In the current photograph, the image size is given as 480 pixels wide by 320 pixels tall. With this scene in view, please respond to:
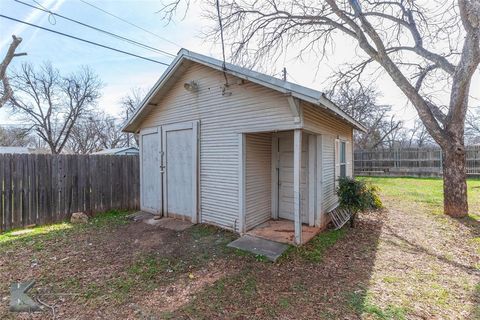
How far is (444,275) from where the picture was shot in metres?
3.74

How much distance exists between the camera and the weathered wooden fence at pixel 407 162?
15.0 metres

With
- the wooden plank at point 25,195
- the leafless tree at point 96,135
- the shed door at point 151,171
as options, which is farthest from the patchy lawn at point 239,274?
the leafless tree at point 96,135

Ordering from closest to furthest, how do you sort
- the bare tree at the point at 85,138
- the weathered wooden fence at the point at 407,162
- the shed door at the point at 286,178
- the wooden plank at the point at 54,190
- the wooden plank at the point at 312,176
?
the wooden plank at the point at 312,176 < the shed door at the point at 286,178 < the wooden plank at the point at 54,190 < the weathered wooden fence at the point at 407,162 < the bare tree at the point at 85,138

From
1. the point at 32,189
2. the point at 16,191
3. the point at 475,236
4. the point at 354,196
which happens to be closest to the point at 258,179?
the point at 354,196

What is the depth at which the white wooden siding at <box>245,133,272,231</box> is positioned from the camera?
551 cm

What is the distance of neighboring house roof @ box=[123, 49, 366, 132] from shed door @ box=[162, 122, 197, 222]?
1.05 m

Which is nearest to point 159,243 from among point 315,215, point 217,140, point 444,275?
point 217,140

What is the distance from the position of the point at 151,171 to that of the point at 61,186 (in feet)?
7.93

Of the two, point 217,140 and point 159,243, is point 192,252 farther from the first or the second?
point 217,140

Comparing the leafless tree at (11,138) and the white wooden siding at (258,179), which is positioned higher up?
the leafless tree at (11,138)

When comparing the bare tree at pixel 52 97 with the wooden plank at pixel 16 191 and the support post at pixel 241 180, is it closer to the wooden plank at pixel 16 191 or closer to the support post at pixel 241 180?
the wooden plank at pixel 16 191

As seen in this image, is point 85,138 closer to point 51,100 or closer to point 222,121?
point 51,100

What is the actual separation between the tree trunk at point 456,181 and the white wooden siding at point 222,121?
5384 millimetres

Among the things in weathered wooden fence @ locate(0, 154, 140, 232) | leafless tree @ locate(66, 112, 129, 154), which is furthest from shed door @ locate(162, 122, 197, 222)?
leafless tree @ locate(66, 112, 129, 154)
